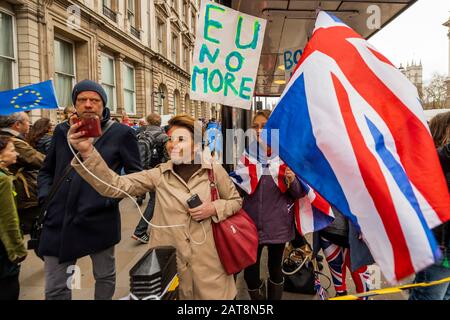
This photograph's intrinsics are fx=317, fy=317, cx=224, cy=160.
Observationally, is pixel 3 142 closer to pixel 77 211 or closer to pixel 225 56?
pixel 77 211

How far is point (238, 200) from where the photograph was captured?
2244mm

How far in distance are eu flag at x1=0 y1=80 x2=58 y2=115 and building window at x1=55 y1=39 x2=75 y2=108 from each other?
948cm

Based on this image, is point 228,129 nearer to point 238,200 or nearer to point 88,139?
point 238,200

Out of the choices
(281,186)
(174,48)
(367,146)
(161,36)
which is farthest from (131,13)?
(367,146)

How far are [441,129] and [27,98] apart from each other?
16.3ft

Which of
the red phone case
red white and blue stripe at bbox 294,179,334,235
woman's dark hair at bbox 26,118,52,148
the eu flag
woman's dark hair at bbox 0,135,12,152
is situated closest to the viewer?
the red phone case

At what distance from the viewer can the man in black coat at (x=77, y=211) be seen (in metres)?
2.25

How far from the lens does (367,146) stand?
1.65m

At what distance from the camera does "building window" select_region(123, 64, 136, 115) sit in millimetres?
20094

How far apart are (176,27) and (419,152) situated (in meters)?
32.3

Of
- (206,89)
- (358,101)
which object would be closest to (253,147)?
(206,89)

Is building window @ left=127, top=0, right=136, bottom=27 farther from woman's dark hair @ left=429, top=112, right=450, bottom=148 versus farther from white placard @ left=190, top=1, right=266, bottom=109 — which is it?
woman's dark hair @ left=429, top=112, right=450, bottom=148

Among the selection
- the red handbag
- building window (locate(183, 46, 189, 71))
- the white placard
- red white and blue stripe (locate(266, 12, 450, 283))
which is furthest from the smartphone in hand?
building window (locate(183, 46, 189, 71))

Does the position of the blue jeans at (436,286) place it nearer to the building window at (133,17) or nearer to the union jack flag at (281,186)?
the union jack flag at (281,186)
